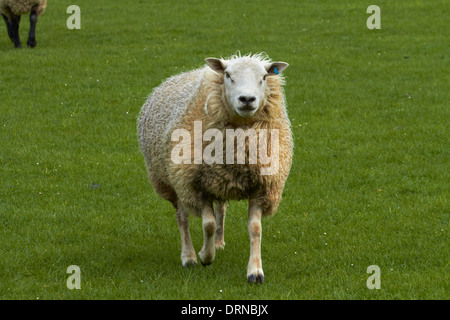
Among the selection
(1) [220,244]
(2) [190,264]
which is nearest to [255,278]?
(2) [190,264]

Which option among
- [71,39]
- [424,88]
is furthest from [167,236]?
[71,39]

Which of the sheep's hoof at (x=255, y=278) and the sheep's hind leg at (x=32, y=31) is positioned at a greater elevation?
the sheep's hind leg at (x=32, y=31)

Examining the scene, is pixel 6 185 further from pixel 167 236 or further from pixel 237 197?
pixel 237 197

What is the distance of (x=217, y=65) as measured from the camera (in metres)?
6.72

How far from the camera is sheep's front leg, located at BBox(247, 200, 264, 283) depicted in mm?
6430

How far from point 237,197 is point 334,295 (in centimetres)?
130

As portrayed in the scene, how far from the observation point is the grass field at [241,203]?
677 centimetres

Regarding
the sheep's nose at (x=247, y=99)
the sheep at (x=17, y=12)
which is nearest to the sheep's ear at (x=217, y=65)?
the sheep's nose at (x=247, y=99)

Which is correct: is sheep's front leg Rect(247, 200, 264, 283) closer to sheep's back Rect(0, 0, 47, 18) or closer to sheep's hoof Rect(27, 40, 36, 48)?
sheep's back Rect(0, 0, 47, 18)

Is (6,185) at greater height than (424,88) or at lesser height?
lesser

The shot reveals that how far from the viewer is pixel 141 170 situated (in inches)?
419

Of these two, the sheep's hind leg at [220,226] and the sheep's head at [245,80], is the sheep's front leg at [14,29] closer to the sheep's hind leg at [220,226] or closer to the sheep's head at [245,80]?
the sheep's hind leg at [220,226]

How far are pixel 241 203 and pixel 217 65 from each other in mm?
3112

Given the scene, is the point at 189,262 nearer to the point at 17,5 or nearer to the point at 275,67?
the point at 275,67
